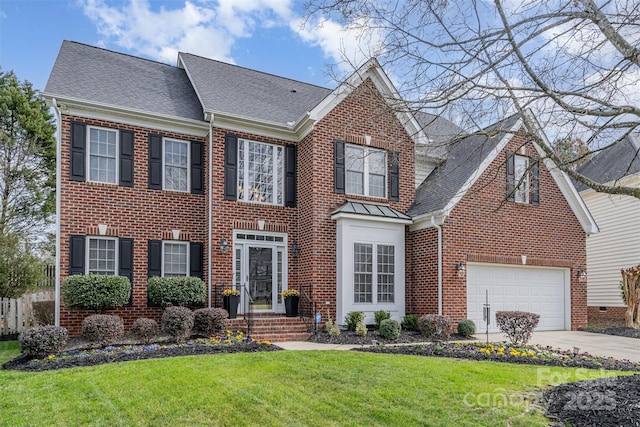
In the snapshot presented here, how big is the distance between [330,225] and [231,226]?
8.93 feet

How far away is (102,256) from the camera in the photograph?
39.2 feet

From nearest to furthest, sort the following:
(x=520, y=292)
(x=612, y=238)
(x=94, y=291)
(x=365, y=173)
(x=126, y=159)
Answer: (x=94, y=291)
(x=126, y=159)
(x=365, y=173)
(x=520, y=292)
(x=612, y=238)

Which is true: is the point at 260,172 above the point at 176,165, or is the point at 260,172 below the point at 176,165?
below

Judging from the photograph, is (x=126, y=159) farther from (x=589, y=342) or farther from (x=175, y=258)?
(x=589, y=342)

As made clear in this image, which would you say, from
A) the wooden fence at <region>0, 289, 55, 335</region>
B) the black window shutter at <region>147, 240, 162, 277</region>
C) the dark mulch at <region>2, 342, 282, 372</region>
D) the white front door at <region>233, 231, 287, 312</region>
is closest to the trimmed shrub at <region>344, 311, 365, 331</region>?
the white front door at <region>233, 231, 287, 312</region>

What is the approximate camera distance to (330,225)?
13.1 meters

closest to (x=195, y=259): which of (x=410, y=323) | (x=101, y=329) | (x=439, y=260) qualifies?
(x=101, y=329)

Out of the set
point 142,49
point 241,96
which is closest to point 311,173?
point 241,96

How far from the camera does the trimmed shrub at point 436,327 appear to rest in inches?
462

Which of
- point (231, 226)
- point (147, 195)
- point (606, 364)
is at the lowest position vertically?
point (606, 364)

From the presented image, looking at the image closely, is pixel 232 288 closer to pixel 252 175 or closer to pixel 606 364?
pixel 252 175

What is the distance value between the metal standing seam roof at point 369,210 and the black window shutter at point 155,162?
15.8 feet

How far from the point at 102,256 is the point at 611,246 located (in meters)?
18.4

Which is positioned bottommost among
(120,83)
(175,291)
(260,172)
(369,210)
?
(175,291)
